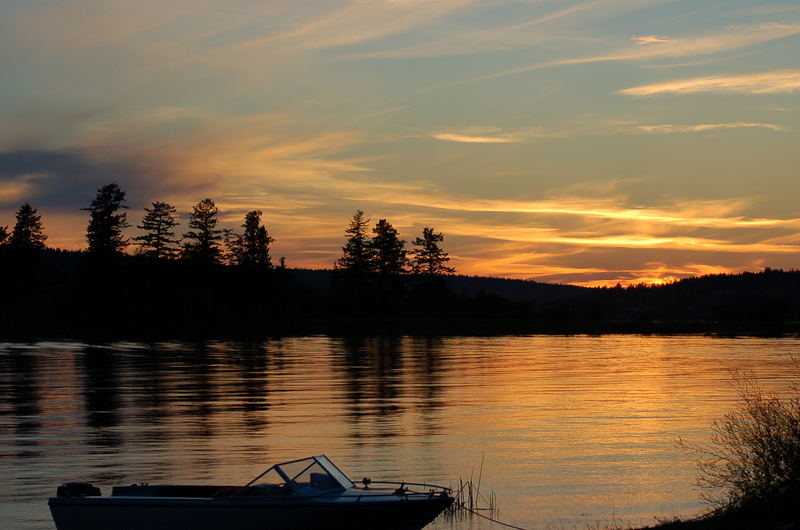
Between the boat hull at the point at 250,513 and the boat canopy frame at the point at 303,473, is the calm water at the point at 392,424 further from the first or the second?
the boat canopy frame at the point at 303,473

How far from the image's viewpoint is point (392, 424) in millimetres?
35281

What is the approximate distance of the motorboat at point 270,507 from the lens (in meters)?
16.2

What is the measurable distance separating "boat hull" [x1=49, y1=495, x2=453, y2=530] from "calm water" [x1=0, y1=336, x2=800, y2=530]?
334cm

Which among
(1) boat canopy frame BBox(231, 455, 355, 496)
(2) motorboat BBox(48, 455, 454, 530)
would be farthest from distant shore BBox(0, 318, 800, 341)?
(1) boat canopy frame BBox(231, 455, 355, 496)

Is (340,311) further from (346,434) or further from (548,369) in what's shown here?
(346,434)

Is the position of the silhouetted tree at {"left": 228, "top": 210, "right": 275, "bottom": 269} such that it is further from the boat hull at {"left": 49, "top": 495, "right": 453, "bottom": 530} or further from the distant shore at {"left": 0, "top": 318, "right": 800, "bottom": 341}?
the boat hull at {"left": 49, "top": 495, "right": 453, "bottom": 530}

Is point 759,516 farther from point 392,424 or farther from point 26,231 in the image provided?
point 26,231

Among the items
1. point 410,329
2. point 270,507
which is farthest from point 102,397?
point 410,329

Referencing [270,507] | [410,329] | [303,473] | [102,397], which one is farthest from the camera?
[410,329]

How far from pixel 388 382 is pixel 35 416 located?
22486mm

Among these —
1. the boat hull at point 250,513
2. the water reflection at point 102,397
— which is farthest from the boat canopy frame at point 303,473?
the water reflection at point 102,397

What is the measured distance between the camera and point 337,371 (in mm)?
62719

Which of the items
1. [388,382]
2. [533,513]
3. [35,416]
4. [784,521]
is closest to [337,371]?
[388,382]

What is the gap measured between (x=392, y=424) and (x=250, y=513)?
63.3 ft
